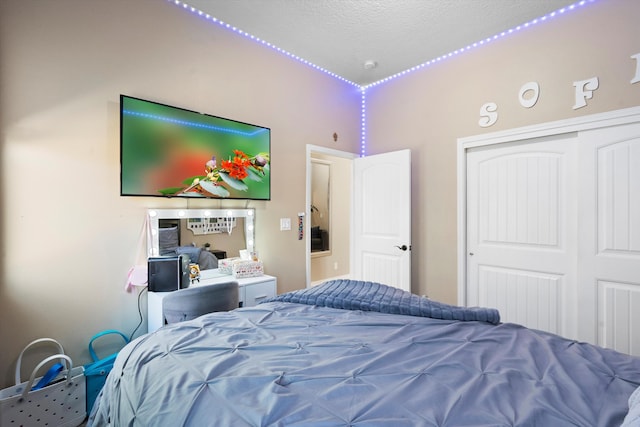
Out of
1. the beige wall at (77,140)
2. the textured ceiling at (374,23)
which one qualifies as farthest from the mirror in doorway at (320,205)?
the beige wall at (77,140)

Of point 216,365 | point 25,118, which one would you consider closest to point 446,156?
point 216,365

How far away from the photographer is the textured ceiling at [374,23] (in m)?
2.47

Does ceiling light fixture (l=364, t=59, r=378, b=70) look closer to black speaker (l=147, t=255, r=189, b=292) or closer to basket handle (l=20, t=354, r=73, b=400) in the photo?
black speaker (l=147, t=255, r=189, b=292)

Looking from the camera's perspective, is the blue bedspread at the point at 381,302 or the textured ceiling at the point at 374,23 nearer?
the blue bedspread at the point at 381,302

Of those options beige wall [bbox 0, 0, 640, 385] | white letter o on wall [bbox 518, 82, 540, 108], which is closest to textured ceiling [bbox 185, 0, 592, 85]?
beige wall [bbox 0, 0, 640, 385]

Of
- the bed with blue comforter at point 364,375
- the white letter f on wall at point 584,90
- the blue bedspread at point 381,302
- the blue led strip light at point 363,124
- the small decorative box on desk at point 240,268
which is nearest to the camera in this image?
the bed with blue comforter at point 364,375

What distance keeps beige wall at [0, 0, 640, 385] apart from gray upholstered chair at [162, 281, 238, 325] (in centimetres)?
58

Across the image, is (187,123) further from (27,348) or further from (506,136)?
(506,136)

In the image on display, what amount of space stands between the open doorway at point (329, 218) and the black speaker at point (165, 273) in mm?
2873

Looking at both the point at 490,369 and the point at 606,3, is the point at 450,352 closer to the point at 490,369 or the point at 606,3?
the point at 490,369

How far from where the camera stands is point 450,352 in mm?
1171

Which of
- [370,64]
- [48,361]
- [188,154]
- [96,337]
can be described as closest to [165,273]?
[96,337]

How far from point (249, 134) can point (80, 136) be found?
1.26 meters

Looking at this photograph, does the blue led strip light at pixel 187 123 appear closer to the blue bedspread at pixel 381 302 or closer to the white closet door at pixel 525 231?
the blue bedspread at pixel 381 302
